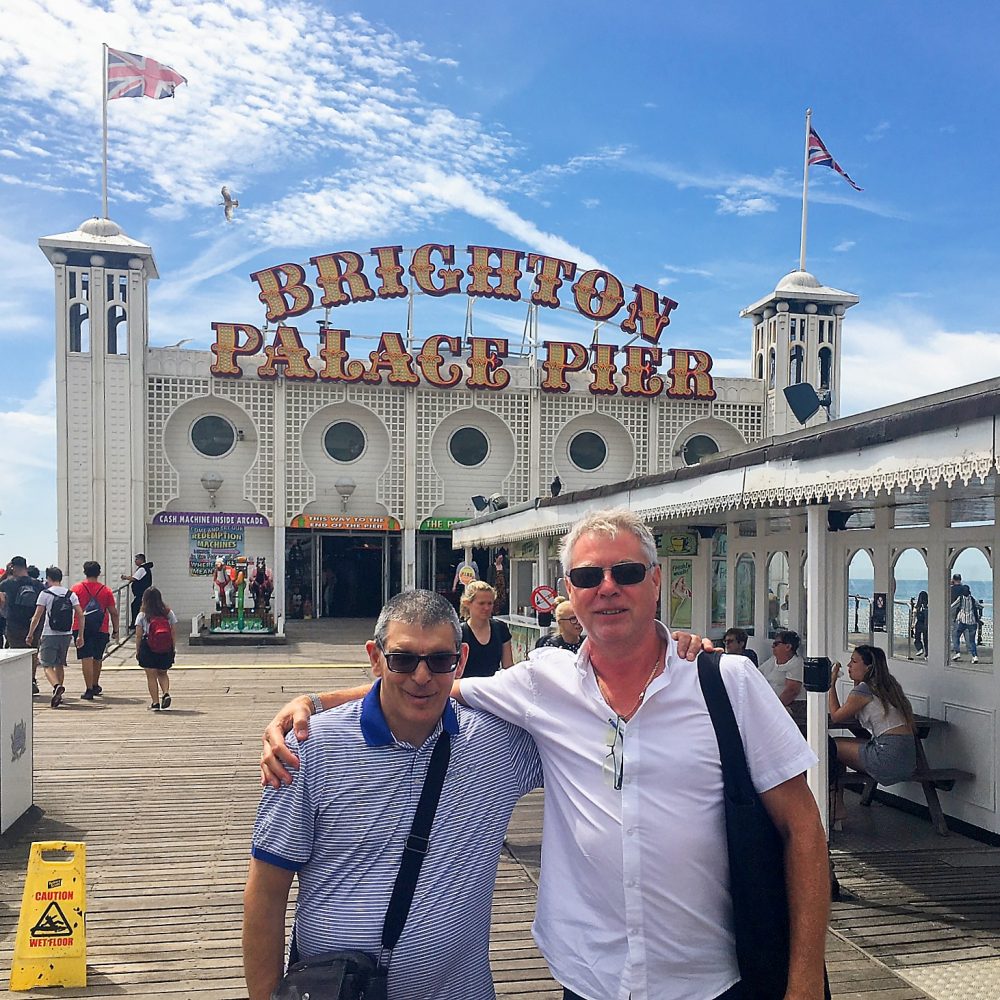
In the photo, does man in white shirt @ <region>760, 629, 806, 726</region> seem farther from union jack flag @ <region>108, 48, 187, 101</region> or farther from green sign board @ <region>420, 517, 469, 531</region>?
union jack flag @ <region>108, 48, 187, 101</region>

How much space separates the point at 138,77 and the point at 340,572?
1465 cm

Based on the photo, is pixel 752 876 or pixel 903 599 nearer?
pixel 752 876

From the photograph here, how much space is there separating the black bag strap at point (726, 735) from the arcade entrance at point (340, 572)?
951 inches

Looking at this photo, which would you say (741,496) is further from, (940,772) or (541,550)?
(541,550)

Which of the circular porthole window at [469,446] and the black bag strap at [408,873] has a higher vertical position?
the circular porthole window at [469,446]

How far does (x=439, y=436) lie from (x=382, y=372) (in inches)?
98.3

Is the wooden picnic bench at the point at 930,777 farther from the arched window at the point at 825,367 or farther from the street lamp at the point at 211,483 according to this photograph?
the arched window at the point at 825,367

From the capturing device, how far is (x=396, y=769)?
2184mm

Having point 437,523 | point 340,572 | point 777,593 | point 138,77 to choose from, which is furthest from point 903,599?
point 138,77

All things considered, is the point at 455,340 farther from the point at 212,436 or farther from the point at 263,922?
the point at 263,922

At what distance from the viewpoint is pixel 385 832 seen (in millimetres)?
2152

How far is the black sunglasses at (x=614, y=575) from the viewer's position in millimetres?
2209

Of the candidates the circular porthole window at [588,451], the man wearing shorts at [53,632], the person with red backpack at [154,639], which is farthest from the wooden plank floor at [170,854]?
the circular porthole window at [588,451]

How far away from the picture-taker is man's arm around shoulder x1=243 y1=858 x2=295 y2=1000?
2162mm
